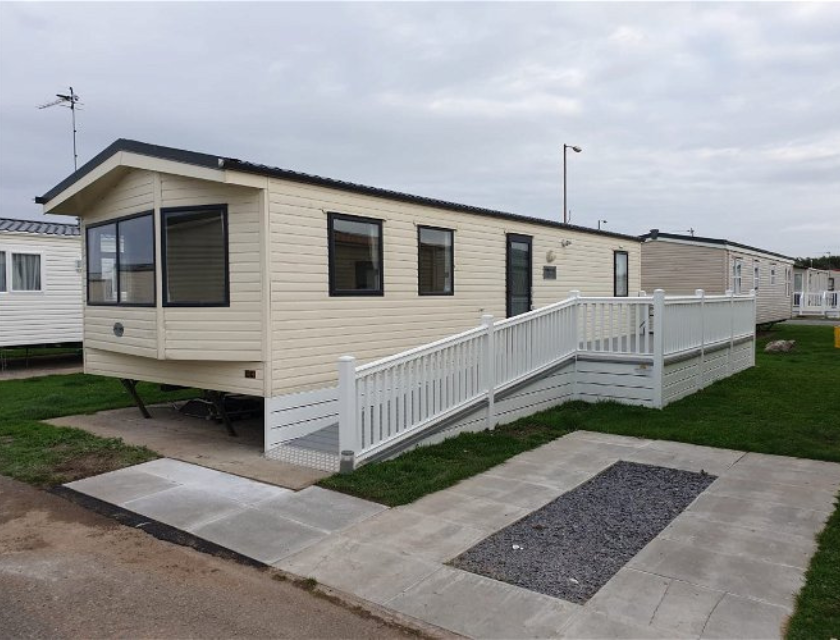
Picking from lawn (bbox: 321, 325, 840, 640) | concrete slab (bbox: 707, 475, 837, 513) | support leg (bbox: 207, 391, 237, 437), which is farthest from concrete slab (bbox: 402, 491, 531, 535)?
support leg (bbox: 207, 391, 237, 437)

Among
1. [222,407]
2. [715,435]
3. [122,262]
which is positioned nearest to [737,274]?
[715,435]

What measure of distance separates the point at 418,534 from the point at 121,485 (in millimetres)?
2883

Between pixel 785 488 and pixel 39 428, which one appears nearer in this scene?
pixel 785 488

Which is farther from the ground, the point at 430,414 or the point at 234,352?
the point at 234,352

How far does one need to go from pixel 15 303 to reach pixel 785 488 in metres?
15.3

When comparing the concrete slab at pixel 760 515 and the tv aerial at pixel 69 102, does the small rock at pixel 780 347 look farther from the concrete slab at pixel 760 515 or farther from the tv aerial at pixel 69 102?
the tv aerial at pixel 69 102

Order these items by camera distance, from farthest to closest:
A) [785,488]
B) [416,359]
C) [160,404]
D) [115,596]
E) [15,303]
Result: [15,303]
[160,404]
[416,359]
[785,488]
[115,596]

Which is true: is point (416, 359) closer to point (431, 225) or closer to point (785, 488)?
point (431, 225)

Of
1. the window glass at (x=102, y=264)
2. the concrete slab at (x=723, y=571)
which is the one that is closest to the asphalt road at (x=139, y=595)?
the concrete slab at (x=723, y=571)

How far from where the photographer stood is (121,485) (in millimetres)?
5500

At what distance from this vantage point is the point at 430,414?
6469 millimetres

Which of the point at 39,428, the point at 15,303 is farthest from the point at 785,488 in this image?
the point at 15,303

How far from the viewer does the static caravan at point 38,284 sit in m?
14.2

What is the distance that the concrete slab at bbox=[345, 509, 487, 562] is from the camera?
3988mm
